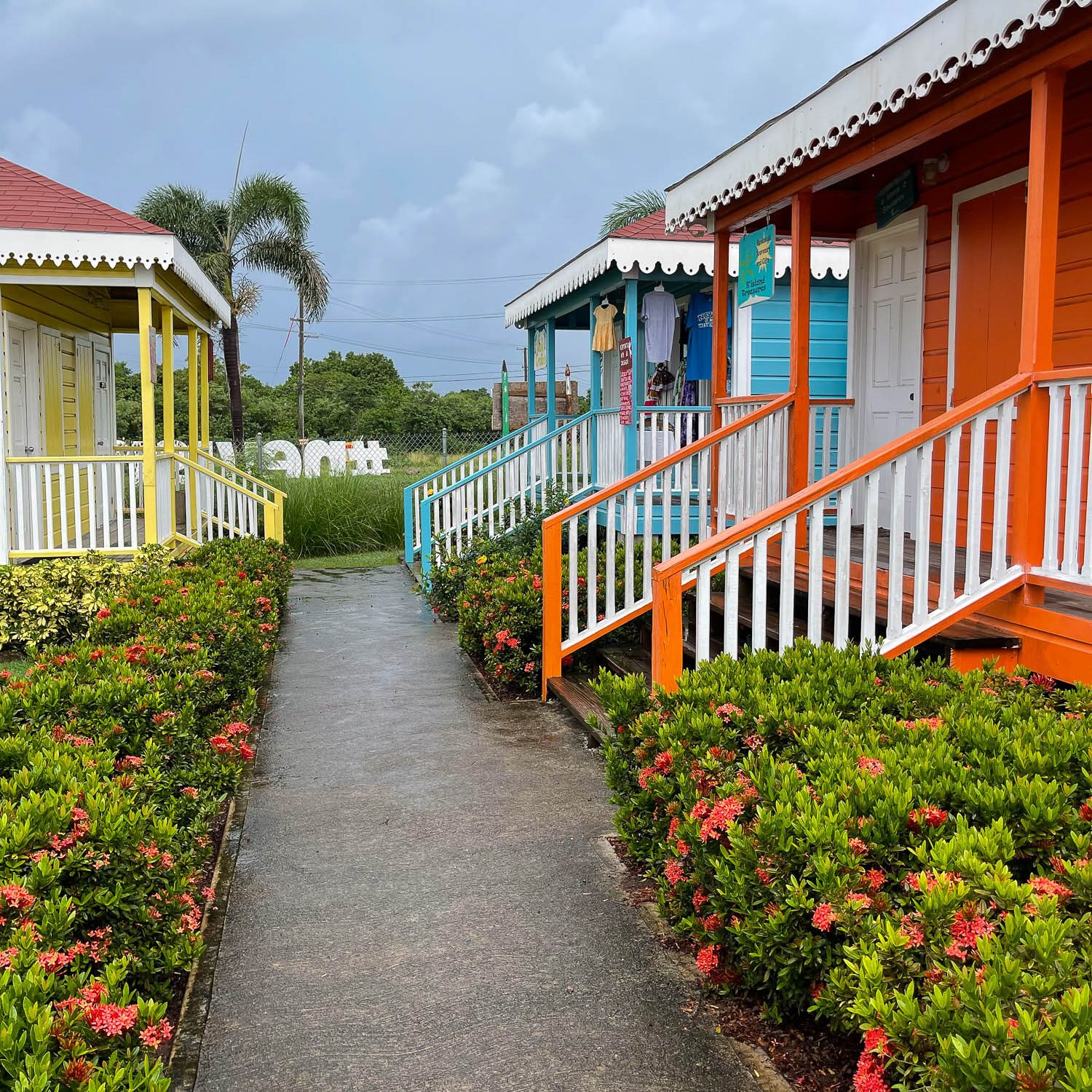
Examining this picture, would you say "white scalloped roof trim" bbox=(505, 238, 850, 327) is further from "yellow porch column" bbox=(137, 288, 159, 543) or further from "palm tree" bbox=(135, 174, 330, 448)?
"palm tree" bbox=(135, 174, 330, 448)

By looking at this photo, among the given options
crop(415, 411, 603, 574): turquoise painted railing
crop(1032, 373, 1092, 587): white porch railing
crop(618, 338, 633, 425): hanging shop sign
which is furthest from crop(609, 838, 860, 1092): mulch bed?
crop(415, 411, 603, 574): turquoise painted railing

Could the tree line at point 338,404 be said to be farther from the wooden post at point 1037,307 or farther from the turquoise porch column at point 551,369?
the wooden post at point 1037,307

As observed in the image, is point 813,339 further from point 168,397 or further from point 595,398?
point 168,397

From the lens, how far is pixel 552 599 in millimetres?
6488

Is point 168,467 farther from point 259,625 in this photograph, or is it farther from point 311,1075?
point 311,1075

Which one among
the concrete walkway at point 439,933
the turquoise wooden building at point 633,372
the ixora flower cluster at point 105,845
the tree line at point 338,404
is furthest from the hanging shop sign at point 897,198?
the tree line at point 338,404

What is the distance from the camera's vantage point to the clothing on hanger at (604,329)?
40.4 feet

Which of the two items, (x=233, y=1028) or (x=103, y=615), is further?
(x=103, y=615)

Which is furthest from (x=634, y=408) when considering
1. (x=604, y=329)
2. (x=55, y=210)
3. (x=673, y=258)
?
(x=55, y=210)

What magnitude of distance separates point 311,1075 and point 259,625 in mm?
4610

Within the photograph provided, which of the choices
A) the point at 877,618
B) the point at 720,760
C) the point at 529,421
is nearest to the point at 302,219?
the point at 529,421

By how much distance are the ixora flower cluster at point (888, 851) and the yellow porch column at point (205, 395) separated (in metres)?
12.6

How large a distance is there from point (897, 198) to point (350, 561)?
33.7 ft

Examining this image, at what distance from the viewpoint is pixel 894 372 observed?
25.9 feet
